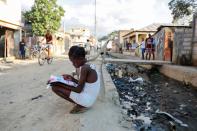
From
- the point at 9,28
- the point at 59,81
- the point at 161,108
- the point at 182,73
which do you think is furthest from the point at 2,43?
the point at 59,81

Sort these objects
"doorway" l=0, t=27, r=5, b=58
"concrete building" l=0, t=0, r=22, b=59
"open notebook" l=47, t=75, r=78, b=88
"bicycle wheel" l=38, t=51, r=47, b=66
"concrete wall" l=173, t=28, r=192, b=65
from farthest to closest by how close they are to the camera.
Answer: "doorway" l=0, t=27, r=5, b=58
"concrete building" l=0, t=0, r=22, b=59
"concrete wall" l=173, t=28, r=192, b=65
"bicycle wheel" l=38, t=51, r=47, b=66
"open notebook" l=47, t=75, r=78, b=88

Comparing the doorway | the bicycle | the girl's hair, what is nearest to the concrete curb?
the bicycle

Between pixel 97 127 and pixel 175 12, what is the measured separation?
32.4 m

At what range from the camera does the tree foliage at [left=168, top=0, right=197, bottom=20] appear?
34531mm

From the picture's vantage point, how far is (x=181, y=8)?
34938mm

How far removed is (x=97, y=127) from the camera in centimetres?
520

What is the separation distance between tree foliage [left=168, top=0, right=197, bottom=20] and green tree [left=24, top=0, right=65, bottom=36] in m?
12.8

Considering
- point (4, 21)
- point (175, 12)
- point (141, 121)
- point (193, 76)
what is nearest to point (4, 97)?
point (141, 121)

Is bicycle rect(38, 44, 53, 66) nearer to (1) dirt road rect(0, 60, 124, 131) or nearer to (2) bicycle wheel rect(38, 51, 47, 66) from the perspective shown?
(2) bicycle wheel rect(38, 51, 47, 66)

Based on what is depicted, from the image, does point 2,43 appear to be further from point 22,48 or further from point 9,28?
point 22,48

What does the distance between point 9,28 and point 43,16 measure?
1175cm

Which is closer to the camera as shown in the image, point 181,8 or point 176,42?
point 176,42

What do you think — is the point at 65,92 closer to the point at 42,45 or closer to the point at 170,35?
the point at 42,45

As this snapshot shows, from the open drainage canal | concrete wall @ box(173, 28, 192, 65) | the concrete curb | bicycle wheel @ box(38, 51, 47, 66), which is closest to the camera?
the open drainage canal
